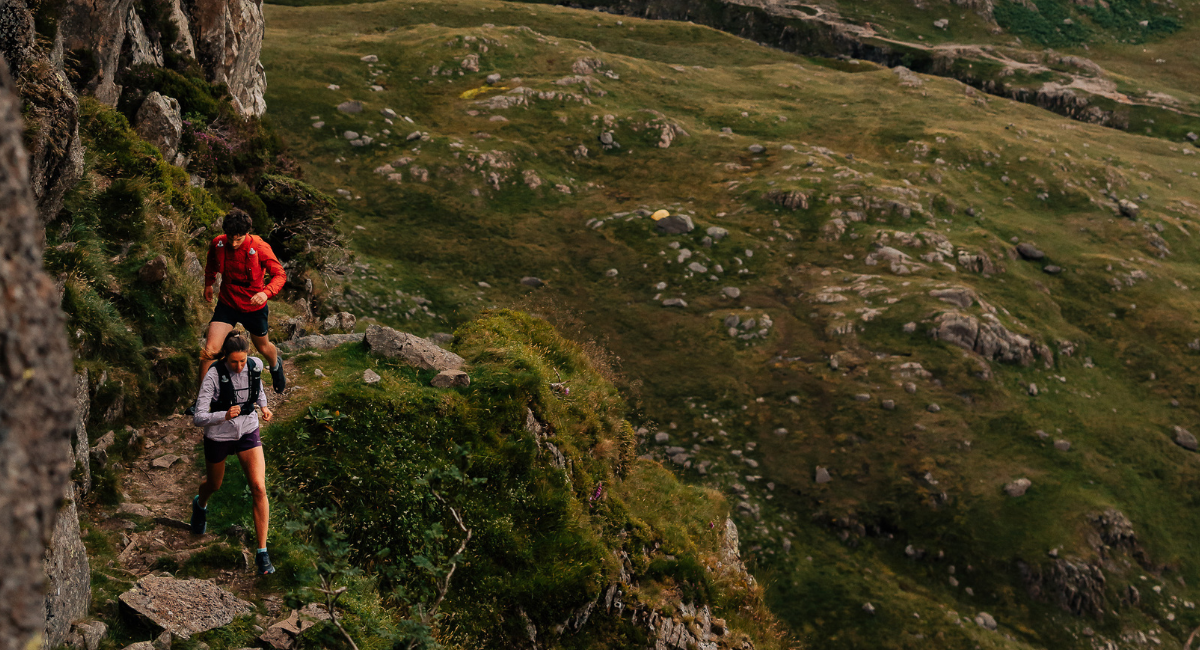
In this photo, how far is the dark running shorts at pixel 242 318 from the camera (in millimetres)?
11250

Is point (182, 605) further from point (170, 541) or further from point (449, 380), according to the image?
point (449, 380)

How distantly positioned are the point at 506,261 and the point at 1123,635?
25010mm

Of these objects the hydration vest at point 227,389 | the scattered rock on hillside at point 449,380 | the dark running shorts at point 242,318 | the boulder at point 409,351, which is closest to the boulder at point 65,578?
the hydration vest at point 227,389

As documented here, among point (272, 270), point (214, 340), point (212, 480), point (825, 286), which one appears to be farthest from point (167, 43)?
point (825, 286)

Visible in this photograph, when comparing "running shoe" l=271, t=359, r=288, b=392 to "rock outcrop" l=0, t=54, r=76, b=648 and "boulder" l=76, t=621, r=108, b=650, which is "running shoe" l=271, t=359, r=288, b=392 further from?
"rock outcrop" l=0, t=54, r=76, b=648

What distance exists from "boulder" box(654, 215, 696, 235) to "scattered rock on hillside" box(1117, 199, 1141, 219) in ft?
94.5

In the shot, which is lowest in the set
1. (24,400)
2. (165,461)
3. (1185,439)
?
(1185,439)

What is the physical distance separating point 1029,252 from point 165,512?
40807 millimetres

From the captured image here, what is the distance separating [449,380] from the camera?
14062mm

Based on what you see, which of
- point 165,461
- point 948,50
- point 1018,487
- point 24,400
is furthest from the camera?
point 948,50

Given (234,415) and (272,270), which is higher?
(272,270)

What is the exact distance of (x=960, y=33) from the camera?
94.1 metres

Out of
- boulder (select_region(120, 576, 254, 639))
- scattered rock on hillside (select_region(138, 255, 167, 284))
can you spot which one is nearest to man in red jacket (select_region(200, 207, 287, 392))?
scattered rock on hillside (select_region(138, 255, 167, 284))

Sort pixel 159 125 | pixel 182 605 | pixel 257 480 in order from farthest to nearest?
pixel 159 125
pixel 257 480
pixel 182 605
